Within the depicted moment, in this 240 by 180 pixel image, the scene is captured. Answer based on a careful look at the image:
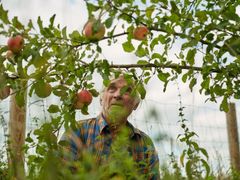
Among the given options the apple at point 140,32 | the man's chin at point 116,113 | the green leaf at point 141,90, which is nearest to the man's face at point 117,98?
the man's chin at point 116,113

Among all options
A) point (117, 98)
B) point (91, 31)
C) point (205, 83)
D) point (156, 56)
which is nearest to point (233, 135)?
point (117, 98)

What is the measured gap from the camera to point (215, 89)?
2455 millimetres

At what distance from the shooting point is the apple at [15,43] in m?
1.90

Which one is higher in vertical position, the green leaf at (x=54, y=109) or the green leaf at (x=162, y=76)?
the green leaf at (x=162, y=76)

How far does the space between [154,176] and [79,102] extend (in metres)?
1.07

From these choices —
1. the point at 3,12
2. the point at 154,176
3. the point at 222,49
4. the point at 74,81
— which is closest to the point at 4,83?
the point at 3,12

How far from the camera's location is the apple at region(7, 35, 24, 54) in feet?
6.24

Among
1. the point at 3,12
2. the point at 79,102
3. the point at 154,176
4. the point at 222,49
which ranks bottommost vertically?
the point at 154,176

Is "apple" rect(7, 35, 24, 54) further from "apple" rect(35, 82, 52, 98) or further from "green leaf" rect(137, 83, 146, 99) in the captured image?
"green leaf" rect(137, 83, 146, 99)

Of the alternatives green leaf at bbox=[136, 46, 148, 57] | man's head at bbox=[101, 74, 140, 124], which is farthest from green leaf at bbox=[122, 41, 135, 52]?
man's head at bbox=[101, 74, 140, 124]

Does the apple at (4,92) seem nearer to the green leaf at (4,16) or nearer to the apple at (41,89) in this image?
the apple at (41,89)

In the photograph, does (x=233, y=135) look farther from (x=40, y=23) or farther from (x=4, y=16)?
(x=4, y=16)

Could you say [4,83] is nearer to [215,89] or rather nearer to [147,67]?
[147,67]

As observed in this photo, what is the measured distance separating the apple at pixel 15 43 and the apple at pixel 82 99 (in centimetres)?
43
